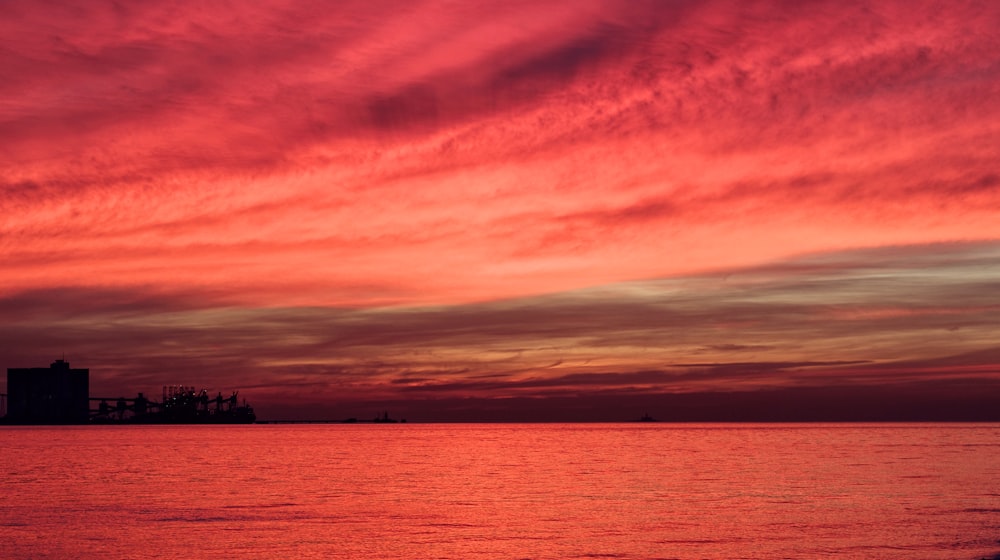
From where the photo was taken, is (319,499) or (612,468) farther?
(612,468)

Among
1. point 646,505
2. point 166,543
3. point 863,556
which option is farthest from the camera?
point 646,505

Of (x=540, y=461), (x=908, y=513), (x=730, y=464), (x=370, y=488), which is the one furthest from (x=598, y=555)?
(x=540, y=461)

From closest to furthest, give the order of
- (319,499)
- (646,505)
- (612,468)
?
(646,505) → (319,499) → (612,468)

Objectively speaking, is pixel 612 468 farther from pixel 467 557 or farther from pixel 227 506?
pixel 467 557

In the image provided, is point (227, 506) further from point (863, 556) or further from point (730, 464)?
point (730, 464)

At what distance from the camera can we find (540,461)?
437ft

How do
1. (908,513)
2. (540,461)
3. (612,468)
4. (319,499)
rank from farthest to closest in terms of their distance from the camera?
(540,461) → (612,468) → (319,499) → (908,513)

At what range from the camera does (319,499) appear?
7575 cm

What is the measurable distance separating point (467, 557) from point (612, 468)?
222 ft

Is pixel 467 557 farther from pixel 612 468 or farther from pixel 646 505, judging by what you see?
pixel 612 468

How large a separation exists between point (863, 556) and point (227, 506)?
40.9 m

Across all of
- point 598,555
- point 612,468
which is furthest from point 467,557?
point 612,468

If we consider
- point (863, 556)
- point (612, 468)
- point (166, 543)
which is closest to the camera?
point (863, 556)

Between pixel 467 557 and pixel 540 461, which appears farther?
pixel 540 461
